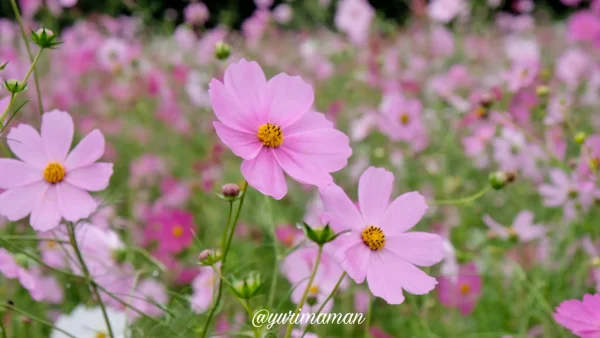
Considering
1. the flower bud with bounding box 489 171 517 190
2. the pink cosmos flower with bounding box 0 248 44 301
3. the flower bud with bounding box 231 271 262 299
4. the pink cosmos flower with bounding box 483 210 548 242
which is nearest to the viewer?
the flower bud with bounding box 231 271 262 299

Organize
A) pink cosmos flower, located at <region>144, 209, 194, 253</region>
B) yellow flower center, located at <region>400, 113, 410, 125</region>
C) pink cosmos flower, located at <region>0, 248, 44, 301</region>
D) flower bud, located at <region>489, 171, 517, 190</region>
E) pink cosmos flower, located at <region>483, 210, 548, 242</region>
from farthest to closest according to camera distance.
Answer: yellow flower center, located at <region>400, 113, 410, 125</region> → pink cosmos flower, located at <region>144, 209, 194, 253</region> → pink cosmos flower, located at <region>483, 210, 548, 242</region> → flower bud, located at <region>489, 171, 517, 190</region> → pink cosmos flower, located at <region>0, 248, 44, 301</region>

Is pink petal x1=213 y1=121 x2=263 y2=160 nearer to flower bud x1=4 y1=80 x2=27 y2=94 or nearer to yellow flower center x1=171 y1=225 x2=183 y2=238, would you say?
flower bud x1=4 y1=80 x2=27 y2=94

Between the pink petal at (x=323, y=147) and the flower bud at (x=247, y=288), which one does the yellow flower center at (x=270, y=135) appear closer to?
the pink petal at (x=323, y=147)

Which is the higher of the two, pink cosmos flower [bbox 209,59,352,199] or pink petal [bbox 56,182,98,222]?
pink cosmos flower [bbox 209,59,352,199]

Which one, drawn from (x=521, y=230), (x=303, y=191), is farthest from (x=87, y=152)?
(x=303, y=191)

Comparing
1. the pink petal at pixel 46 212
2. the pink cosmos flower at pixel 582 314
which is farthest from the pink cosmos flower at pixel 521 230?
the pink petal at pixel 46 212

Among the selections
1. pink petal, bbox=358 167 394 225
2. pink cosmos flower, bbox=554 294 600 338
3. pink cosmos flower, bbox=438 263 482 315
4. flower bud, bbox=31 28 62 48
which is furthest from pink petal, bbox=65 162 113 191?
pink cosmos flower, bbox=438 263 482 315

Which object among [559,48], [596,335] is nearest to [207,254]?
[596,335]

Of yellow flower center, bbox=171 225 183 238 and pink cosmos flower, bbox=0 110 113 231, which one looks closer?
pink cosmos flower, bbox=0 110 113 231
